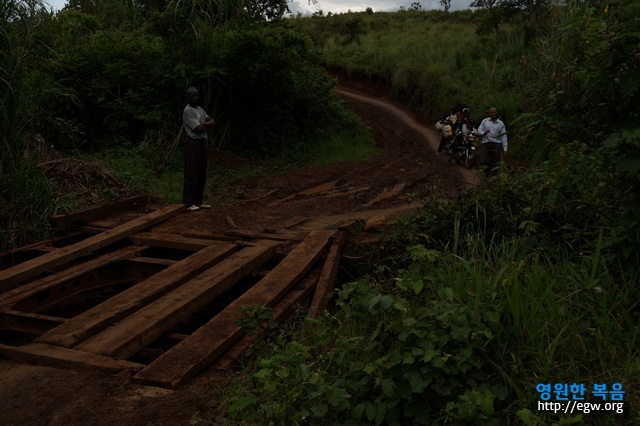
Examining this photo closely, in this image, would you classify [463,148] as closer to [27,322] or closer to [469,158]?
[469,158]

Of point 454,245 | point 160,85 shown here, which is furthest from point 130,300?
point 160,85

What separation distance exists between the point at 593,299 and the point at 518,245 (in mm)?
1378

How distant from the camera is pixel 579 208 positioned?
5.46 meters

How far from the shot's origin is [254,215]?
8086 mm

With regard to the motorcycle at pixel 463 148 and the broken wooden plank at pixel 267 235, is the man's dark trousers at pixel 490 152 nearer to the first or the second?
the motorcycle at pixel 463 148

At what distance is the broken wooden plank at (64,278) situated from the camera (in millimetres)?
5043

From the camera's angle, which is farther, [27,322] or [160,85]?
[160,85]

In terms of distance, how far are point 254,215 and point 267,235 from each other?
1327 millimetres

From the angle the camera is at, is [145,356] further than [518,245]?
No

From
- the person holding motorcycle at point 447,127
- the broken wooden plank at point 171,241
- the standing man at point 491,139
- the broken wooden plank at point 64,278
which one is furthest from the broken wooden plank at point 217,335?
the person holding motorcycle at point 447,127

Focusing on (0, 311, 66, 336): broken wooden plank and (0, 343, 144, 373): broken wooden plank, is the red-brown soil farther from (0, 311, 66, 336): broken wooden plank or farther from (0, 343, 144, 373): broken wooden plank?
(0, 311, 66, 336): broken wooden plank

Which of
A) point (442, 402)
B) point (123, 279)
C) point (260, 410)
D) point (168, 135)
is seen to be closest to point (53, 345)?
point (260, 410)

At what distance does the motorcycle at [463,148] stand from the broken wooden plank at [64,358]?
11.1 meters

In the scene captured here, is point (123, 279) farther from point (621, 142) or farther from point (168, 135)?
point (168, 135)
